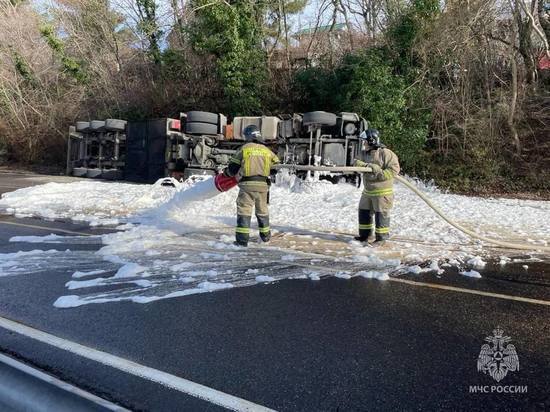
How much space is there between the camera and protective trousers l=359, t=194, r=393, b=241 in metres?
7.08

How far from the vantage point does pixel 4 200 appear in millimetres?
11273

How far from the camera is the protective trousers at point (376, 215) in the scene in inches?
279

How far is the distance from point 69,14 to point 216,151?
19234mm

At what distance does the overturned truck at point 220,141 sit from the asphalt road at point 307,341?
25.6 feet

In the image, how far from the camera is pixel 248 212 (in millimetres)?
6836

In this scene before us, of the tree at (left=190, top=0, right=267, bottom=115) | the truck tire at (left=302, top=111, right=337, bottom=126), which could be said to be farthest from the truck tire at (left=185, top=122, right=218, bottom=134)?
the tree at (left=190, top=0, right=267, bottom=115)

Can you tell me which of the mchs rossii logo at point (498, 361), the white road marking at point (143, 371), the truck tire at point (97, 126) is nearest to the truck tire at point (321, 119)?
the truck tire at point (97, 126)

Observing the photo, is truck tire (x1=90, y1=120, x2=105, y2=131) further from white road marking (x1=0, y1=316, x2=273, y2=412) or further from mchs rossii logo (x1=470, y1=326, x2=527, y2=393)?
mchs rossii logo (x1=470, y1=326, x2=527, y2=393)

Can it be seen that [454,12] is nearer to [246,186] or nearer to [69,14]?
[246,186]

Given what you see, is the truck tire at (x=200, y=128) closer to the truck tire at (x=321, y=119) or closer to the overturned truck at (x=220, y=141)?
the overturned truck at (x=220, y=141)

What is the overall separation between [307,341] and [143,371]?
1.18 metres

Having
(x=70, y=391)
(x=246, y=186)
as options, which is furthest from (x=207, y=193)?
(x=70, y=391)

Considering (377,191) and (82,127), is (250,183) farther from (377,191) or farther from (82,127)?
(82,127)

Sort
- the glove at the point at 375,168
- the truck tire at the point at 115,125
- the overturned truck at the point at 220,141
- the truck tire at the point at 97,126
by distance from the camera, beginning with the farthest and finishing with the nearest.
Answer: the truck tire at the point at 97,126 → the truck tire at the point at 115,125 → the overturned truck at the point at 220,141 → the glove at the point at 375,168
